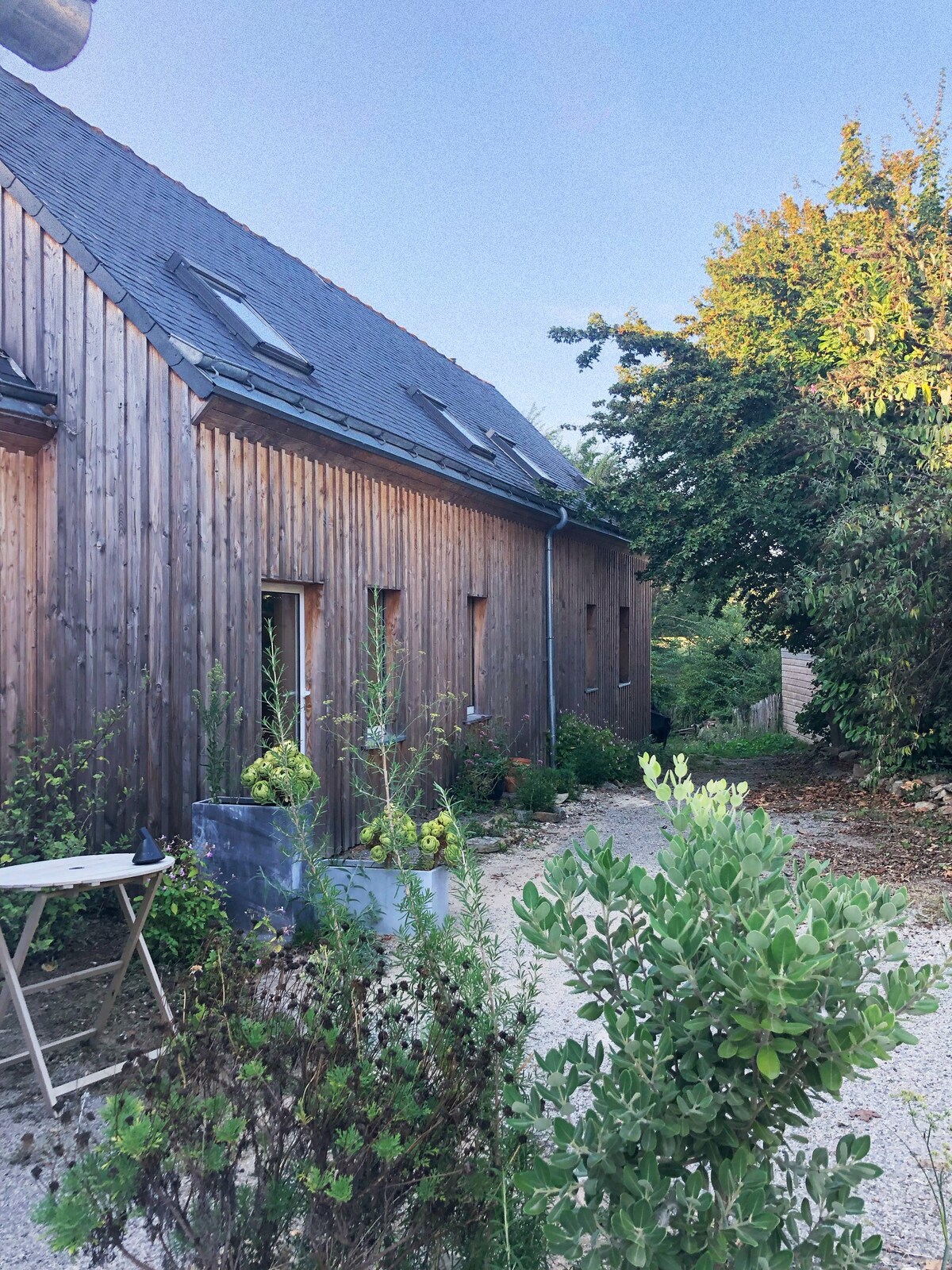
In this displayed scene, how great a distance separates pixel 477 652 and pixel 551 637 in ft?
6.72

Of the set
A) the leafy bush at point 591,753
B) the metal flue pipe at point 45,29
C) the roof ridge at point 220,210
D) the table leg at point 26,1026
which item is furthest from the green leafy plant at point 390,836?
the roof ridge at point 220,210

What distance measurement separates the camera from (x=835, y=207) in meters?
14.3

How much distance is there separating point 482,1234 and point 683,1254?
0.47 m

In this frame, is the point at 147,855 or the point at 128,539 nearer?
the point at 147,855

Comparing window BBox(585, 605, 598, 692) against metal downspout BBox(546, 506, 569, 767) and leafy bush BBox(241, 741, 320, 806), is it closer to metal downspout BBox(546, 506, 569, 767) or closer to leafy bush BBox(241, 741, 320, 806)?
metal downspout BBox(546, 506, 569, 767)

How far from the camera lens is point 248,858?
5.01 m

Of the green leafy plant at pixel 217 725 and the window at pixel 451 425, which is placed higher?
the window at pixel 451 425

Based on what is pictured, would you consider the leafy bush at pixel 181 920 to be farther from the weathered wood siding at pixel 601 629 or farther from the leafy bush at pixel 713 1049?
the weathered wood siding at pixel 601 629

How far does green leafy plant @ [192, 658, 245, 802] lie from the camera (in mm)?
5539

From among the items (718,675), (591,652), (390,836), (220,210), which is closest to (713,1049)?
(390,836)

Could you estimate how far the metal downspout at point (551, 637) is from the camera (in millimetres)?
12188

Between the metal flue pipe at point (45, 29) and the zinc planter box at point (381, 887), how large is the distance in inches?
155

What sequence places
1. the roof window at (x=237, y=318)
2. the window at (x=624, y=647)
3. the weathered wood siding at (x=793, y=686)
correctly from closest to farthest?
1. the roof window at (x=237, y=318)
2. the window at (x=624, y=647)
3. the weathered wood siding at (x=793, y=686)

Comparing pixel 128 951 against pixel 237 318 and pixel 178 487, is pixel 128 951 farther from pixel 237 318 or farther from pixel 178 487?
pixel 237 318
